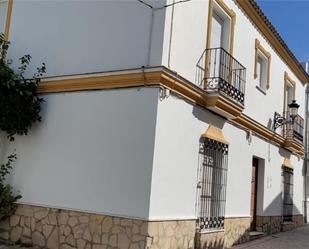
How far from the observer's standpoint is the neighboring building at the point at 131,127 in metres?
8.05

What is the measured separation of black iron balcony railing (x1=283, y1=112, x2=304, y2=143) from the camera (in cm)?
1602

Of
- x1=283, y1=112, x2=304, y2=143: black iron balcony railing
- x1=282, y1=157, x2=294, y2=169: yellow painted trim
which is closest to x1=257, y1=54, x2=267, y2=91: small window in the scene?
x1=283, y1=112, x2=304, y2=143: black iron balcony railing

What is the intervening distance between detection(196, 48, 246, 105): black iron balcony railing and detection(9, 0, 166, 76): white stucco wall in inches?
66.1

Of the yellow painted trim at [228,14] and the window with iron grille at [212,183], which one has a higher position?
the yellow painted trim at [228,14]

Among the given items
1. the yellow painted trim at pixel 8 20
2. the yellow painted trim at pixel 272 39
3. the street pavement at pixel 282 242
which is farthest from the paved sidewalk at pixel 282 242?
the yellow painted trim at pixel 8 20

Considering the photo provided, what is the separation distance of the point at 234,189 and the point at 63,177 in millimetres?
4574

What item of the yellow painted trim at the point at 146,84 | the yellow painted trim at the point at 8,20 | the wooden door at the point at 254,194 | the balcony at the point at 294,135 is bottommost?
the wooden door at the point at 254,194

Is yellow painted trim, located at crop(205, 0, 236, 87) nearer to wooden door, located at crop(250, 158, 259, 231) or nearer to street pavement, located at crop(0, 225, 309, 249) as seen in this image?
wooden door, located at crop(250, 158, 259, 231)

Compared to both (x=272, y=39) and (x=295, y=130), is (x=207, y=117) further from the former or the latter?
(x=295, y=130)

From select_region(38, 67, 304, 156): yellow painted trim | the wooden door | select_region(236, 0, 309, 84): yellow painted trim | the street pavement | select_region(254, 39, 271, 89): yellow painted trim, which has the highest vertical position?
select_region(236, 0, 309, 84): yellow painted trim

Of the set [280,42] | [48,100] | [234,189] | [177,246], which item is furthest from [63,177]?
[280,42]

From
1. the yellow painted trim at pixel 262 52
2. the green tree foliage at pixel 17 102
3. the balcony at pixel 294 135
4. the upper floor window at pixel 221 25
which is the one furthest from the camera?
the balcony at pixel 294 135

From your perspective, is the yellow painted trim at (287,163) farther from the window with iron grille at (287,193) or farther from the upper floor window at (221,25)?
the upper floor window at (221,25)

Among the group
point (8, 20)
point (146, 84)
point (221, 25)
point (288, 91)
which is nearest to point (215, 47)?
point (221, 25)
